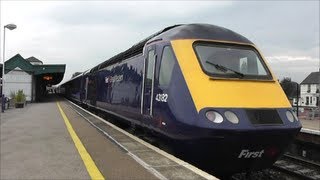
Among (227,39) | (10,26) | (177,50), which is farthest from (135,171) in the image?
(10,26)

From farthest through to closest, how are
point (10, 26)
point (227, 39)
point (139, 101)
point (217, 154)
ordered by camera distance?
point (10, 26) → point (139, 101) → point (227, 39) → point (217, 154)

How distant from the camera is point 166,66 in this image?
31.1 feet

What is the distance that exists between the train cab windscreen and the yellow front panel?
18 cm

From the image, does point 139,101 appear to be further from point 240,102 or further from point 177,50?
point 240,102

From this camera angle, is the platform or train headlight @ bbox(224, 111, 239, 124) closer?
the platform

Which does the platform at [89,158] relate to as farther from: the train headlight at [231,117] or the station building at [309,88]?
the station building at [309,88]

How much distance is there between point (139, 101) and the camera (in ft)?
37.0

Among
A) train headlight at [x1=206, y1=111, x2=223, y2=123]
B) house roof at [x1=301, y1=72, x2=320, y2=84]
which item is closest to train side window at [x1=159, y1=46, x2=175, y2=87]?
train headlight at [x1=206, y1=111, x2=223, y2=123]

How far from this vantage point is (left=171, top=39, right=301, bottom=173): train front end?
7.96 metres

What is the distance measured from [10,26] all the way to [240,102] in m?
28.2

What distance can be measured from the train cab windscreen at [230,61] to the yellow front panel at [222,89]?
0.18m

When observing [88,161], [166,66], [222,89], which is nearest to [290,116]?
[222,89]

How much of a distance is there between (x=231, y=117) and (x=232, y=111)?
0.13 m

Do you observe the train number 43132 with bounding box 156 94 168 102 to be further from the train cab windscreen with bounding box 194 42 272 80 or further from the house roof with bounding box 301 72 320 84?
the house roof with bounding box 301 72 320 84
